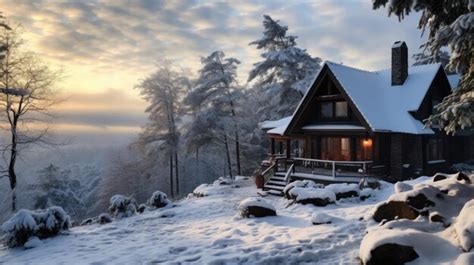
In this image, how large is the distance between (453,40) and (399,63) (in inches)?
739

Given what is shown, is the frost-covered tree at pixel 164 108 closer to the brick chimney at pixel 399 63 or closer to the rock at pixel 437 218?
the brick chimney at pixel 399 63

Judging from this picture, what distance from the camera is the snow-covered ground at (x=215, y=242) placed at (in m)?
7.93

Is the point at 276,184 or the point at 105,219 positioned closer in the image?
the point at 105,219

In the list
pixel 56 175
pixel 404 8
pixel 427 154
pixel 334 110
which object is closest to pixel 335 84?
pixel 334 110

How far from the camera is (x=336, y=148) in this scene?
24.1 meters

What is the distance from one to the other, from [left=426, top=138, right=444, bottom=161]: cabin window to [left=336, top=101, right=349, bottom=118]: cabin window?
609cm

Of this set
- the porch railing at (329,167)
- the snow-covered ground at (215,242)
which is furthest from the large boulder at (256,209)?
the porch railing at (329,167)

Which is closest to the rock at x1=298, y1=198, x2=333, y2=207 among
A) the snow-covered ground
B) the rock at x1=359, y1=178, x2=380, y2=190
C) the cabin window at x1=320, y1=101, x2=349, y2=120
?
the snow-covered ground

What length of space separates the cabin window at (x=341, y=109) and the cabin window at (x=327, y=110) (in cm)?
43

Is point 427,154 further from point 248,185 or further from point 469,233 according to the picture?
point 469,233

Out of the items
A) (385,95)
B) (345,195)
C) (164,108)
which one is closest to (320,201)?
(345,195)

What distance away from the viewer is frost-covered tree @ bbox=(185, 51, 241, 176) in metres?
34.3

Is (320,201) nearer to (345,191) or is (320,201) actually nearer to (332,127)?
(345,191)

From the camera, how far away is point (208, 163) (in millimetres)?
48656
